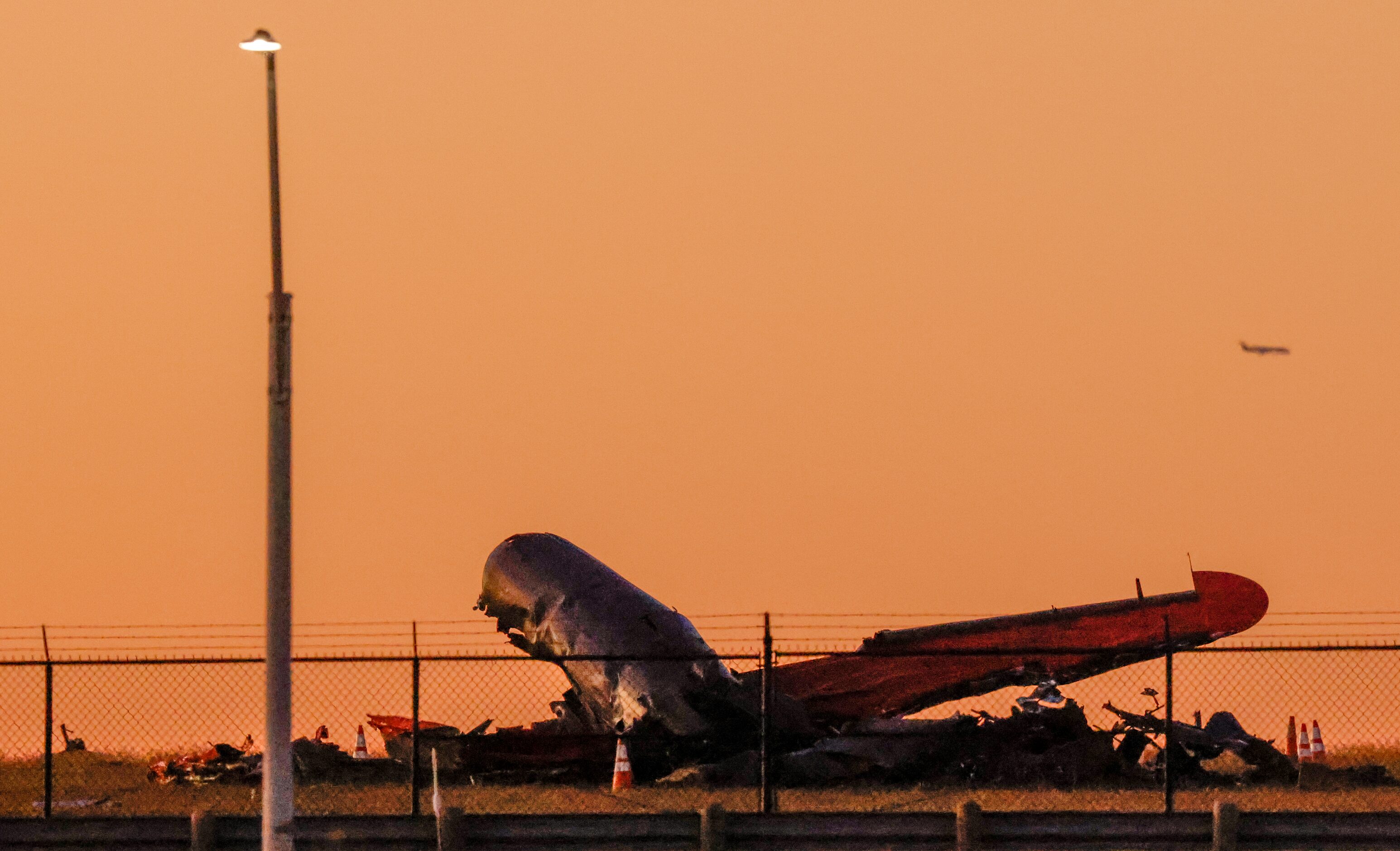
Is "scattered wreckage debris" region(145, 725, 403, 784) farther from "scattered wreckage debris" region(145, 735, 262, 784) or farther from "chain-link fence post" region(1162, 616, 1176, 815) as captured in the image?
"chain-link fence post" region(1162, 616, 1176, 815)

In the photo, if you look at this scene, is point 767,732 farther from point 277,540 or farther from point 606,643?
point 277,540

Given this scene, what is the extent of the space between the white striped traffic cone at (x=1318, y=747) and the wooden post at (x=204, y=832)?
16680 millimetres

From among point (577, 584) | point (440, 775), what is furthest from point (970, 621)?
point (440, 775)

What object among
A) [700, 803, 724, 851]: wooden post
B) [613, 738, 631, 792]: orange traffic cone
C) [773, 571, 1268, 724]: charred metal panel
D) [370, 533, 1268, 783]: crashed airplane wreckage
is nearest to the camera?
[700, 803, 724, 851]: wooden post

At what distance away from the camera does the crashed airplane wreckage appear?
2503cm

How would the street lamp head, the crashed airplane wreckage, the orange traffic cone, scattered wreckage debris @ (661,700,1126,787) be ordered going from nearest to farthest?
1. the street lamp head
2. the orange traffic cone
3. scattered wreckage debris @ (661,700,1126,787)
4. the crashed airplane wreckage

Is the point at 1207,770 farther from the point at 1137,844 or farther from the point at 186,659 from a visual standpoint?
the point at 186,659

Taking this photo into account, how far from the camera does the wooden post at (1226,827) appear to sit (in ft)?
53.3

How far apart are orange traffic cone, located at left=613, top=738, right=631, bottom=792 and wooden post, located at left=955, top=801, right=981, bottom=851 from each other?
8493 mm

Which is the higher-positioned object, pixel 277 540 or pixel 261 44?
pixel 261 44

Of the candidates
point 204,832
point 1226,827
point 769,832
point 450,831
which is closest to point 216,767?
point 204,832

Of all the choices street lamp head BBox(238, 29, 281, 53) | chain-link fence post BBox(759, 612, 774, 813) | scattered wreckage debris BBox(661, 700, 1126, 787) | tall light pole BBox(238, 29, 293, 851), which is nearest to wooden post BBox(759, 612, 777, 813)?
chain-link fence post BBox(759, 612, 774, 813)

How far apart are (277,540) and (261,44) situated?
3825 mm

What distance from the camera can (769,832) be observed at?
1648 cm
